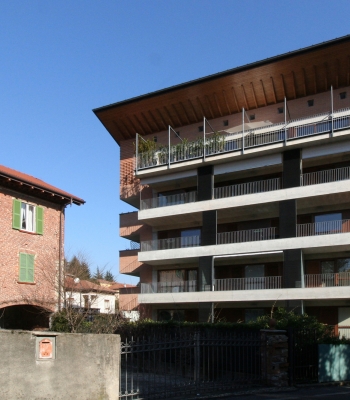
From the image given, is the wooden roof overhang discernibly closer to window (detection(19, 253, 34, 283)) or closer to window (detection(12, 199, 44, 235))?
window (detection(12, 199, 44, 235))

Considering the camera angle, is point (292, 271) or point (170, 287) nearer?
point (292, 271)

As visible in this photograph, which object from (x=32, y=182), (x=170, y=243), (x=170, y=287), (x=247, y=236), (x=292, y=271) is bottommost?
(x=170, y=287)

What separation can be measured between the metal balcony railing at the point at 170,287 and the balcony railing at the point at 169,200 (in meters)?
5.14

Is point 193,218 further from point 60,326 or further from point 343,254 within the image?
point 60,326

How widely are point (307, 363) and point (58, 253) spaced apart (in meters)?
16.5

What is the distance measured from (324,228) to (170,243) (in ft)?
34.4

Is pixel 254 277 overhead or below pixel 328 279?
overhead

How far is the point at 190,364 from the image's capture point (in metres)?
16.8

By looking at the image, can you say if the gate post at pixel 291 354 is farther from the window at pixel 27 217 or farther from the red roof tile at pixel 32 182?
the window at pixel 27 217

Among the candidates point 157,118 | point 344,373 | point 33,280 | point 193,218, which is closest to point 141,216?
point 193,218

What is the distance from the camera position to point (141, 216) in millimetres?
37875

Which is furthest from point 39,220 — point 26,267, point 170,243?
point 170,243

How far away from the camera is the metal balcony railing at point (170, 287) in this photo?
3669cm

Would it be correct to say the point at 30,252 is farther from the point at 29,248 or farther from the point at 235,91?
the point at 235,91
